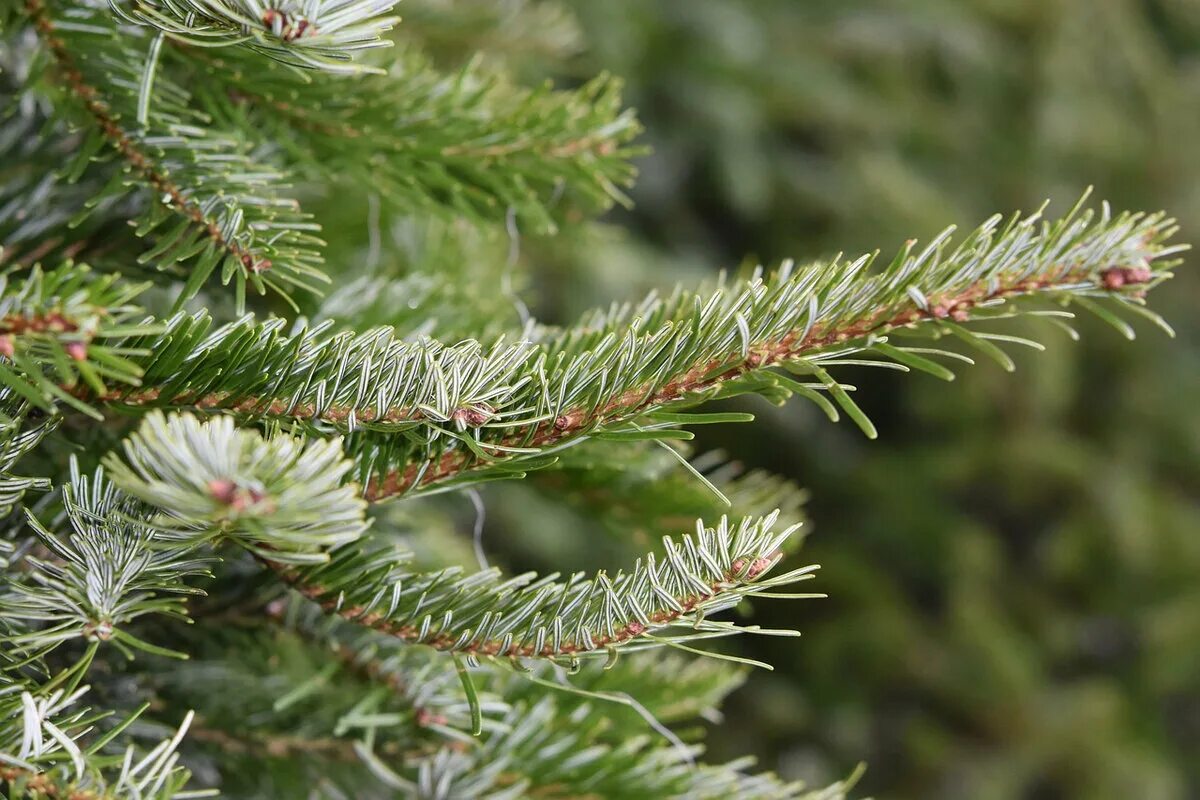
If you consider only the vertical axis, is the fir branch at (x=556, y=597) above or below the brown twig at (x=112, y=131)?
below

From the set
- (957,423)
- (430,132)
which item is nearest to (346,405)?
(430,132)

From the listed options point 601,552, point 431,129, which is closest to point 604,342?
point 431,129

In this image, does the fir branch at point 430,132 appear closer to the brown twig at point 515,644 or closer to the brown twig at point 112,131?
the brown twig at point 112,131

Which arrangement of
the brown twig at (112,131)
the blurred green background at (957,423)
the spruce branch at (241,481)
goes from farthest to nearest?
the blurred green background at (957,423)
the brown twig at (112,131)
the spruce branch at (241,481)

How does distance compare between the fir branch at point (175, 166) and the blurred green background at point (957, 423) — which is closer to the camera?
the fir branch at point (175, 166)

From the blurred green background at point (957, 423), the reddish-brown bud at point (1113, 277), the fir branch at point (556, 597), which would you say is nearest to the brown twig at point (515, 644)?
the fir branch at point (556, 597)

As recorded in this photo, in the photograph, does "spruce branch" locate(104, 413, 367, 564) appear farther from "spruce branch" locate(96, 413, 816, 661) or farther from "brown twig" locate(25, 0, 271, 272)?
"brown twig" locate(25, 0, 271, 272)

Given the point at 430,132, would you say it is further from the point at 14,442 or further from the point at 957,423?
the point at 957,423
